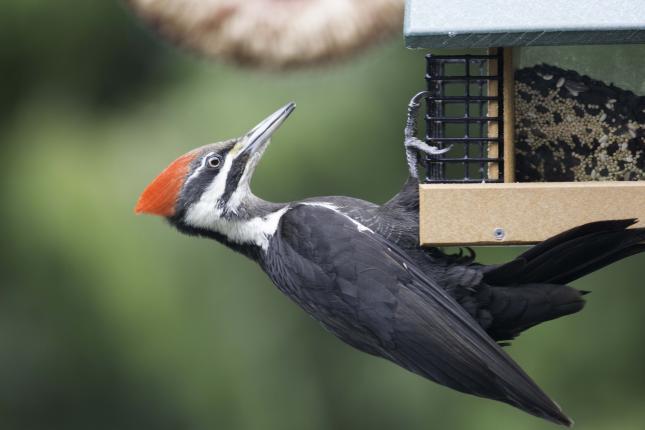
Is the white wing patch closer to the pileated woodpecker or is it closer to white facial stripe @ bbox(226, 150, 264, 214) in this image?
the pileated woodpecker

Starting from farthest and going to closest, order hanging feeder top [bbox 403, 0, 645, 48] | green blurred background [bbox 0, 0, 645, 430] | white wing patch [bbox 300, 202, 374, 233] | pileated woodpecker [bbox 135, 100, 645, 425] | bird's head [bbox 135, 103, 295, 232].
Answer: green blurred background [bbox 0, 0, 645, 430]
bird's head [bbox 135, 103, 295, 232]
white wing patch [bbox 300, 202, 374, 233]
pileated woodpecker [bbox 135, 100, 645, 425]
hanging feeder top [bbox 403, 0, 645, 48]

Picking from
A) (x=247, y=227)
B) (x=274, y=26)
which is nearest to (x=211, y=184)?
(x=247, y=227)

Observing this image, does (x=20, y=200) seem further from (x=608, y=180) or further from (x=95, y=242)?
(x=608, y=180)

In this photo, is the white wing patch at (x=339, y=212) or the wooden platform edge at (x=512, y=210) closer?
the wooden platform edge at (x=512, y=210)

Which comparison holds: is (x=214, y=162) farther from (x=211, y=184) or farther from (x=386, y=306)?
(x=386, y=306)

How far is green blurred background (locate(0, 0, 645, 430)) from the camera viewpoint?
5.39 meters

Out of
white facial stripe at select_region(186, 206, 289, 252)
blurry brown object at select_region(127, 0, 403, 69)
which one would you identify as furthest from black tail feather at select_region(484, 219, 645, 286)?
blurry brown object at select_region(127, 0, 403, 69)

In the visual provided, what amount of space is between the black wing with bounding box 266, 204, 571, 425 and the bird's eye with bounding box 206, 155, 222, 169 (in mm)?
288

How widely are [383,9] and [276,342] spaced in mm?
1487

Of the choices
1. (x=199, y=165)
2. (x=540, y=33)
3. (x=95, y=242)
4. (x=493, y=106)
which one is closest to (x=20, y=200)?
(x=95, y=242)

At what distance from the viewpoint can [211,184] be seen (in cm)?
390

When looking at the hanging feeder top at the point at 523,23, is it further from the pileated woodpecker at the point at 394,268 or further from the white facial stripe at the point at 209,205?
the white facial stripe at the point at 209,205

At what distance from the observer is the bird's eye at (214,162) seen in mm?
3898

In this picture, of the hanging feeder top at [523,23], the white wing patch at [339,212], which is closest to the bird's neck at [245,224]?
the white wing patch at [339,212]
